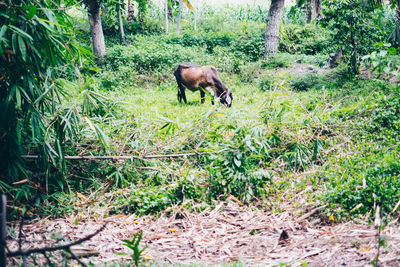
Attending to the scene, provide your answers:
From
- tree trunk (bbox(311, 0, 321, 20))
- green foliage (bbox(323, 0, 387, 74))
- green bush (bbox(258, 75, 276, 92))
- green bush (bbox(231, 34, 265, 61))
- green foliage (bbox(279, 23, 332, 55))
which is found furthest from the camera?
tree trunk (bbox(311, 0, 321, 20))

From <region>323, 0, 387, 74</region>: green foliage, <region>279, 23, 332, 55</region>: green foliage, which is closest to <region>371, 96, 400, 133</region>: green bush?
<region>323, 0, 387, 74</region>: green foliage

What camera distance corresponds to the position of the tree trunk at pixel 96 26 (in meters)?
11.9

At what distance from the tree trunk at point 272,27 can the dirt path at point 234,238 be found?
9.24 meters

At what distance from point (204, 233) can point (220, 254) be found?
54cm

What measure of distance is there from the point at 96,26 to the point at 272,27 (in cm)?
641

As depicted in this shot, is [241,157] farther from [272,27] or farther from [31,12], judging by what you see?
[272,27]

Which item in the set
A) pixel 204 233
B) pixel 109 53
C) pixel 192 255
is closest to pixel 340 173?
pixel 204 233

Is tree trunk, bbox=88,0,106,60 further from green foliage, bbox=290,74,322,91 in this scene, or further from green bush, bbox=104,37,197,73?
green foliage, bbox=290,74,322,91

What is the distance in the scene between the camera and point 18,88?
3916mm

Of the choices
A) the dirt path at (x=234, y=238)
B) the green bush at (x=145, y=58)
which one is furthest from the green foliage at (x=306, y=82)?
the dirt path at (x=234, y=238)

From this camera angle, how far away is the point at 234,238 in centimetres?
363

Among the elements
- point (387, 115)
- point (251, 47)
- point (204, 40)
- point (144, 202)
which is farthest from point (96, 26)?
point (387, 115)

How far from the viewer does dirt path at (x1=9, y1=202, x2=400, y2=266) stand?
9.42 feet

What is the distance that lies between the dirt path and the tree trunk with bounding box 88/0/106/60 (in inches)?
379
